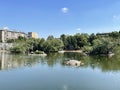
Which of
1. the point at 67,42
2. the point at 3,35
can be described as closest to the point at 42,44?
the point at 67,42

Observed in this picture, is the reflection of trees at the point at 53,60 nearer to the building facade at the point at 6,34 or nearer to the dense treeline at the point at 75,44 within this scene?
the dense treeline at the point at 75,44

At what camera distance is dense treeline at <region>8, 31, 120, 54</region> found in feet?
176

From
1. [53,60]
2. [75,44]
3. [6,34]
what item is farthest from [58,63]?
[6,34]

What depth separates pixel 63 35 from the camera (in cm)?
9562

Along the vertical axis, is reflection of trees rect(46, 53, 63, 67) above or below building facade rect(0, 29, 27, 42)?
below

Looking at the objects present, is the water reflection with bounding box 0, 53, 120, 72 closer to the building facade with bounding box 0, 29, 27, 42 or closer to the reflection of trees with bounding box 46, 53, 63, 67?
the reflection of trees with bounding box 46, 53, 63, 67

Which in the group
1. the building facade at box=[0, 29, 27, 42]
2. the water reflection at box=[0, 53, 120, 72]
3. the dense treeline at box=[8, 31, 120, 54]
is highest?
the building facade at box=[0, 29, 27, 42]

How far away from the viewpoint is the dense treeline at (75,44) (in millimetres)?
53647

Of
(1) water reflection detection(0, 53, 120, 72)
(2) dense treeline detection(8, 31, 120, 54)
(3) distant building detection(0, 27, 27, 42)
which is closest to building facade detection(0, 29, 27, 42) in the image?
(3) distant building detection(0, 27, 27, 42)

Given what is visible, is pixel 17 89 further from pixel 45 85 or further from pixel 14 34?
pixel 14 34

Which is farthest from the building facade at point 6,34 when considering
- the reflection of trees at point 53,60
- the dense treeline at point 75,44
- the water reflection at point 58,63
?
the water reflection at point 58,63

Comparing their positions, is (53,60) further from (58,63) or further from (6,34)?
(6,34)

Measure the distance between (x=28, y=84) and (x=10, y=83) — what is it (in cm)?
166

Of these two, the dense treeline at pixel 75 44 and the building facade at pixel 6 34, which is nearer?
the dense treeline at pixel 75 44
